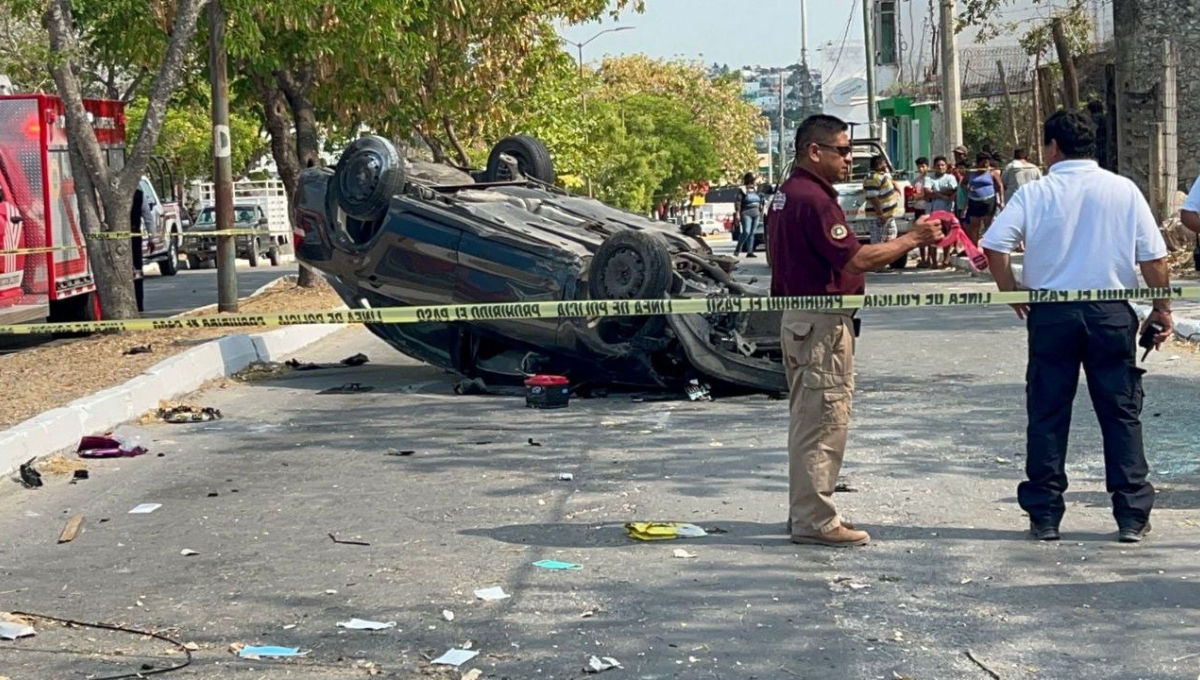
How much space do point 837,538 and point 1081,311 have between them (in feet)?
4.54

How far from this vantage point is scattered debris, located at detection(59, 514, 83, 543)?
7696 mm

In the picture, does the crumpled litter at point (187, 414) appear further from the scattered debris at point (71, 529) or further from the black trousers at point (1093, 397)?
the black trousers at point (1093, 397)

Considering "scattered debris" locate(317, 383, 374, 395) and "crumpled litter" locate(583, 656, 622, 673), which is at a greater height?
"scattered debris" locate(317, 383, 374, 395)

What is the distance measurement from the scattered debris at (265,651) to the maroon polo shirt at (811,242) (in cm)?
262

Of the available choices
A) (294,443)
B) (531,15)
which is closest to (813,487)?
(294,443)

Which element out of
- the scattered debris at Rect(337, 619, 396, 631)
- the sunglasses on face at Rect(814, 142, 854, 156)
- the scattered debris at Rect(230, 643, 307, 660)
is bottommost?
the scattered debris at Rect(230, 643, 307, 660)

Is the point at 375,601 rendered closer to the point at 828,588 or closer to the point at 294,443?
the point at 828,588

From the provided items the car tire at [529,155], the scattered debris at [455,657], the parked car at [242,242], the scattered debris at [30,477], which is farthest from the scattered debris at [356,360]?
the parked car at [242,242]

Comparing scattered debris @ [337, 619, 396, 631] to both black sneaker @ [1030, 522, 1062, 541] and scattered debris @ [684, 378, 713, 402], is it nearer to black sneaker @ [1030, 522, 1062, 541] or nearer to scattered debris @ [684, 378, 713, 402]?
black sneaker @ [1030, 522, 1062, 541]

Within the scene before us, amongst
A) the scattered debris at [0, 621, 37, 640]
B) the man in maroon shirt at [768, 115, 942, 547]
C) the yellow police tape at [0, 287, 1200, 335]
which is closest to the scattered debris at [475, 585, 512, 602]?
the man in maroon shirt at [768, 115, 942, 547]

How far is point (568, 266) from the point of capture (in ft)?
38.9

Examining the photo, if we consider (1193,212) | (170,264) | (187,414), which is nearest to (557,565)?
(1193,212)

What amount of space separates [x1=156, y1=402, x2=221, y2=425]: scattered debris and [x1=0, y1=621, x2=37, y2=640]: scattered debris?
5.61 meters

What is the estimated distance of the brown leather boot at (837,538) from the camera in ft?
23.0
